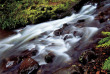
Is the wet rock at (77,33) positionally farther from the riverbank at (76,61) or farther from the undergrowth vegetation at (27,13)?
the undergrowth vegetation at (27,13)

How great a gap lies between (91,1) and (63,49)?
8264 millimetres

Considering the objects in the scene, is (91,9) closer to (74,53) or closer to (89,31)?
(89,31)

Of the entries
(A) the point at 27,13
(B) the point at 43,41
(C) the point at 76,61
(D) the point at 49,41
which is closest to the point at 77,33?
(D) the point at 49,41

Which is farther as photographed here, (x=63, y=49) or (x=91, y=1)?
(x=91, y=1)

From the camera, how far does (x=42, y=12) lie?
945 cm

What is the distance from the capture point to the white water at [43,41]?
5.64 metres

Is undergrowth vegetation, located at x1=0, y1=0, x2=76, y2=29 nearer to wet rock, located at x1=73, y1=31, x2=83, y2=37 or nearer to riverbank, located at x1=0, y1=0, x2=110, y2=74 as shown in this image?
wet rock, located at x1=73, y1=31, x2=83, y2=37

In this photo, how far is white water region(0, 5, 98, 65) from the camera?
18.5 feet

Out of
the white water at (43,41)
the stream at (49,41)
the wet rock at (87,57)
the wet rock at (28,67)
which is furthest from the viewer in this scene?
the white water at (43,41)

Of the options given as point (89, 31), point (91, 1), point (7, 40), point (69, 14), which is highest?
point (91, 1)

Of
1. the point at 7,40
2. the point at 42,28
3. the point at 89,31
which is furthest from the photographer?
the point at 42,28

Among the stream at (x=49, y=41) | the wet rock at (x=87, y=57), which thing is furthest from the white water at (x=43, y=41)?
the wet rock at (x=87, y=57)

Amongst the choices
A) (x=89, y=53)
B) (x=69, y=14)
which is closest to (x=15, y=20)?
(x=69, y=14)

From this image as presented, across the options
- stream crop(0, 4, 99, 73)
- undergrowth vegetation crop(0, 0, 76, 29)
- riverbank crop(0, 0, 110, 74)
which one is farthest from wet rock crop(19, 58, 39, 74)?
undergrowth vegetation crop(0, 0, 76, 29)
